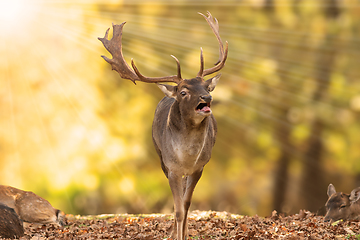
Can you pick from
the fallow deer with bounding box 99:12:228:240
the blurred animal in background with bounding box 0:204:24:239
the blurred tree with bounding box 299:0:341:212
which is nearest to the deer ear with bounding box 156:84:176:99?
the fallow deer with bounding box 99:12:228:240

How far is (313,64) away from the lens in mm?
11742

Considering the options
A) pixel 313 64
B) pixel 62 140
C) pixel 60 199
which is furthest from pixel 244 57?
pixel 60 199

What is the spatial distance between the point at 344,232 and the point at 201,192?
6871 mm

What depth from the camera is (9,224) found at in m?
6.20

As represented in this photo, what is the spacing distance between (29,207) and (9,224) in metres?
0.91

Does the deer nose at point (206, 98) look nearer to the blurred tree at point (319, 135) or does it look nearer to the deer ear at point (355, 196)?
the deer ear at point (355, 196)

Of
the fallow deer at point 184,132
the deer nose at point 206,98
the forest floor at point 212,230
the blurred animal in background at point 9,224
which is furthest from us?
the blurred animal in background at point 9,224

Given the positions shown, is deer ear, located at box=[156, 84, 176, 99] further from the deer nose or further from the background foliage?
the background foliage

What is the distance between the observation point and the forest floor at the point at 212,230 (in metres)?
5.93

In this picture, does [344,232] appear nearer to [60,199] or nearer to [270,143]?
[270,143]

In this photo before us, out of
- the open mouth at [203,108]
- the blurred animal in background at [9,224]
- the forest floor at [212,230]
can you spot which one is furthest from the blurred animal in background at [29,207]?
the open mouth at [203,108]

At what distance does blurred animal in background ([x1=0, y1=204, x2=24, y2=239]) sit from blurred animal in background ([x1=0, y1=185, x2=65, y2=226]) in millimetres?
625

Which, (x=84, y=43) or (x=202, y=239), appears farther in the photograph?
(x=84, y=43)

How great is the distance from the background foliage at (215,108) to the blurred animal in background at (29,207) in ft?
16.4
